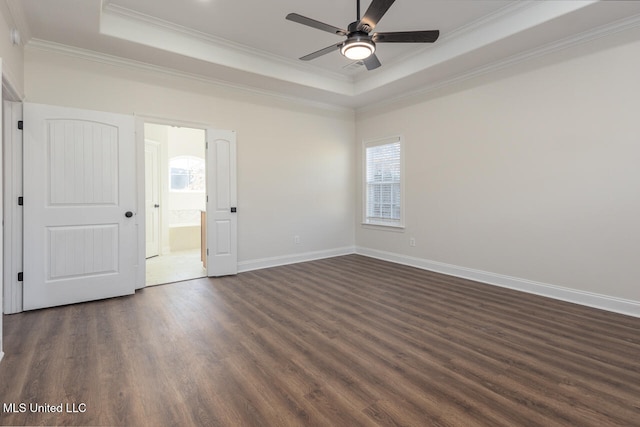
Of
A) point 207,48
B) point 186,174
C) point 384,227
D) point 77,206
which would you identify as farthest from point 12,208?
point 186,174

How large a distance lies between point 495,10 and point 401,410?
399cm

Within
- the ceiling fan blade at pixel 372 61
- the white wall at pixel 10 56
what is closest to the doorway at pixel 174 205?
the white wall at pixel 10 56

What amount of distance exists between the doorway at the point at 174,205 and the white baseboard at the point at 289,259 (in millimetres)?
657

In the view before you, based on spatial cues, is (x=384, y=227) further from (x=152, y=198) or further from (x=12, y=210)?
(x=12, y=210)

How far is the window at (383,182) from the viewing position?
5668 mm

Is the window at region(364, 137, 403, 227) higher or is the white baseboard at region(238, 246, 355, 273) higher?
the window at region(364, 137, 403, 227)

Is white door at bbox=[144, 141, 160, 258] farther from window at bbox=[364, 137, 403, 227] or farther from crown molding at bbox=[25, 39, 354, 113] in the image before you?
window at bbox=[364, 137, 403, 227]

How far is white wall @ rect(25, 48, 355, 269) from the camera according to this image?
3824 mm

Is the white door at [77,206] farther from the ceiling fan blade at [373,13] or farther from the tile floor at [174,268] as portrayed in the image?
the ceiling fan blade at [373,13]

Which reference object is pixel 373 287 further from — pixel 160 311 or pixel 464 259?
pixel 160 311

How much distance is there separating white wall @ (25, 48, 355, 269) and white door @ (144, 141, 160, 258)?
2304 millimetres

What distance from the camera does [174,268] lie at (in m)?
5.41

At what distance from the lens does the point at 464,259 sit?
15.3 ft

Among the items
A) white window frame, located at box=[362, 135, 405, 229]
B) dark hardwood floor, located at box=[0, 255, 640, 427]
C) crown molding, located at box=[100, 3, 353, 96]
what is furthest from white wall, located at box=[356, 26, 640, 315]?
crown molding, located at box=[100, 3, 353, 96]
